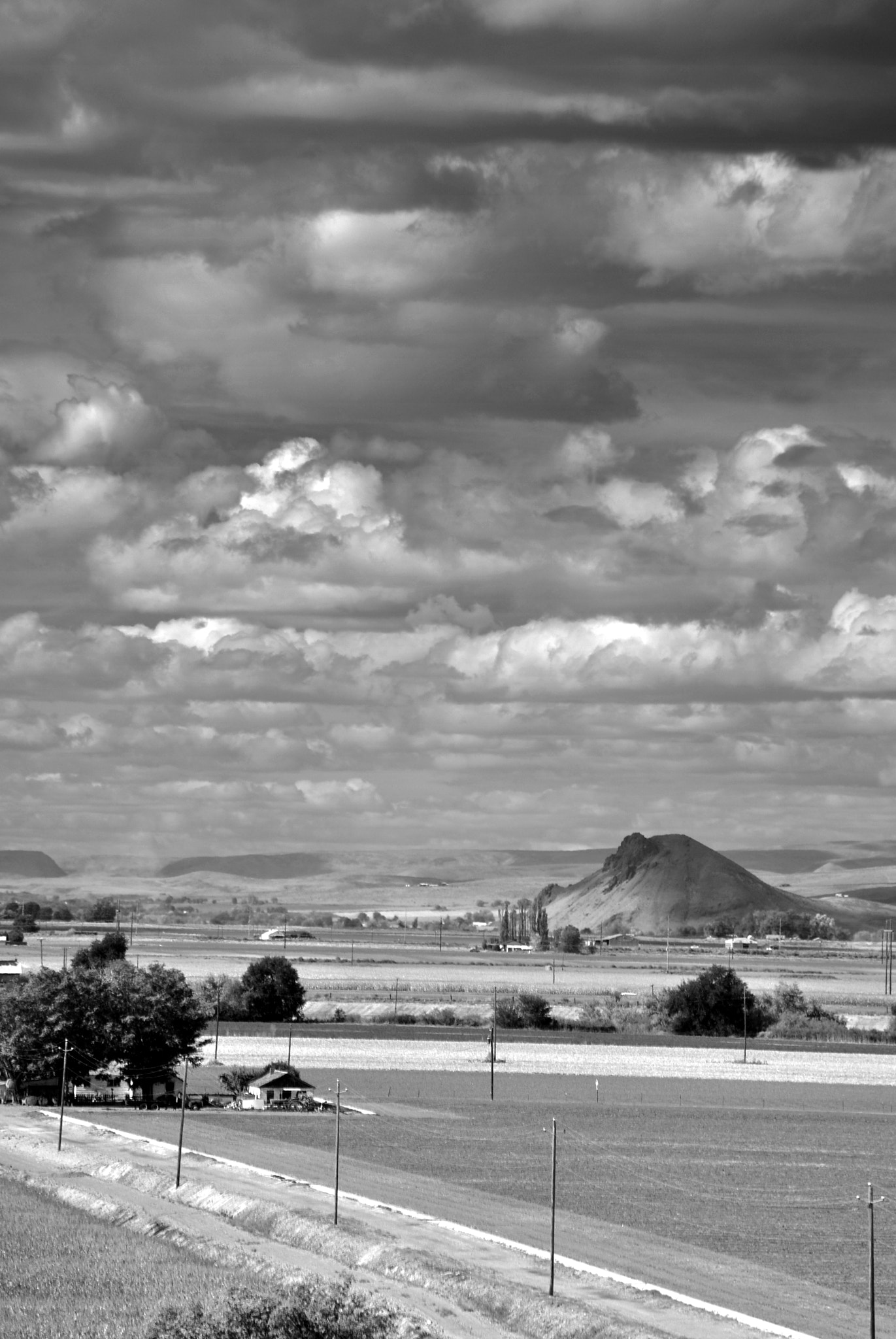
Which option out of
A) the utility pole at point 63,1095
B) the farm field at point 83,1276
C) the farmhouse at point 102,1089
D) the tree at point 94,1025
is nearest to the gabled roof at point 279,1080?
the tree at point 94,1025

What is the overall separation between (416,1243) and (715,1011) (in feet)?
334

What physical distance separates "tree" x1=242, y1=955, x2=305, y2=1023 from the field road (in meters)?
77.8

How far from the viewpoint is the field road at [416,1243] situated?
160 feet

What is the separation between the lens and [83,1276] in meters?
52.9

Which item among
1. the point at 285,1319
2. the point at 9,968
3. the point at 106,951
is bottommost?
the point at 285,1319

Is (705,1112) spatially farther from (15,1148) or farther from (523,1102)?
(15,1148)

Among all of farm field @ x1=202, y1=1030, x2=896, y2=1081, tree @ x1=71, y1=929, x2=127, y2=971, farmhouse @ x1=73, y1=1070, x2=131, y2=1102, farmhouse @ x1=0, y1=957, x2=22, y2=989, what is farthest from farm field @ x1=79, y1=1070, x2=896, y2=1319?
tree @ x1=71, y1=929, x2=127, y2=971

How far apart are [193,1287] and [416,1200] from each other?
1685 cm

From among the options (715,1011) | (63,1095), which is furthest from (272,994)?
(63,1095)

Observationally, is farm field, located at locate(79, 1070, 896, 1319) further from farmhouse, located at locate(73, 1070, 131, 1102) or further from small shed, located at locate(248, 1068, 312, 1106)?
farmhouse, located at locate(73, 1070, 131, 1102)

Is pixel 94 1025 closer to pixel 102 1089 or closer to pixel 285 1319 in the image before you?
pixel 102 1089

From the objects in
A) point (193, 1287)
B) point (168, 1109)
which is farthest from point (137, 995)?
point (193, 1287)

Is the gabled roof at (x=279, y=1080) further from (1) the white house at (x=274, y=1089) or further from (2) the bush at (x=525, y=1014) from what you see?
(2) the bush at (x=525, y=1014)

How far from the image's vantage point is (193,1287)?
49.8 meters
